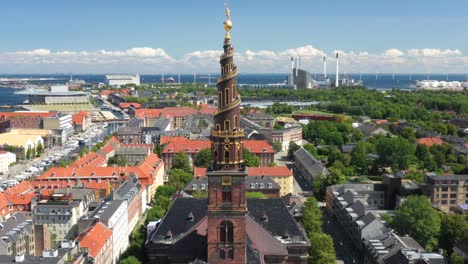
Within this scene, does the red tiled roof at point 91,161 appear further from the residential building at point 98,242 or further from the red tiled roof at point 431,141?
the red tiled roof at point 431,141

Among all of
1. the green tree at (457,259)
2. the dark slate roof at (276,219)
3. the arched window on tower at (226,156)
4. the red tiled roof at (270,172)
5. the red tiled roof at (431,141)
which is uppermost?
the arched window on tower at (226,156)

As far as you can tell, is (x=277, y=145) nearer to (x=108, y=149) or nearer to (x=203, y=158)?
(x=203, y=158)

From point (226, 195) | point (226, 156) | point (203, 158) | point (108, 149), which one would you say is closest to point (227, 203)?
point (226, 195)

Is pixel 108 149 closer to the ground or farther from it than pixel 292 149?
farther from it

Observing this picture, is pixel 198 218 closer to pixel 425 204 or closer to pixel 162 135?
pixel 425 204

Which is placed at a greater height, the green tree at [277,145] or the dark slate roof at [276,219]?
the dark slate roof at [276,219]

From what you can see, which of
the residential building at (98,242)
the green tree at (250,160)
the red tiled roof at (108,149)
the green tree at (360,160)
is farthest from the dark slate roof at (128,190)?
the green tree at (360,160)

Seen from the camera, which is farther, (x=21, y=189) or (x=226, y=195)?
(x=21, y=189)
